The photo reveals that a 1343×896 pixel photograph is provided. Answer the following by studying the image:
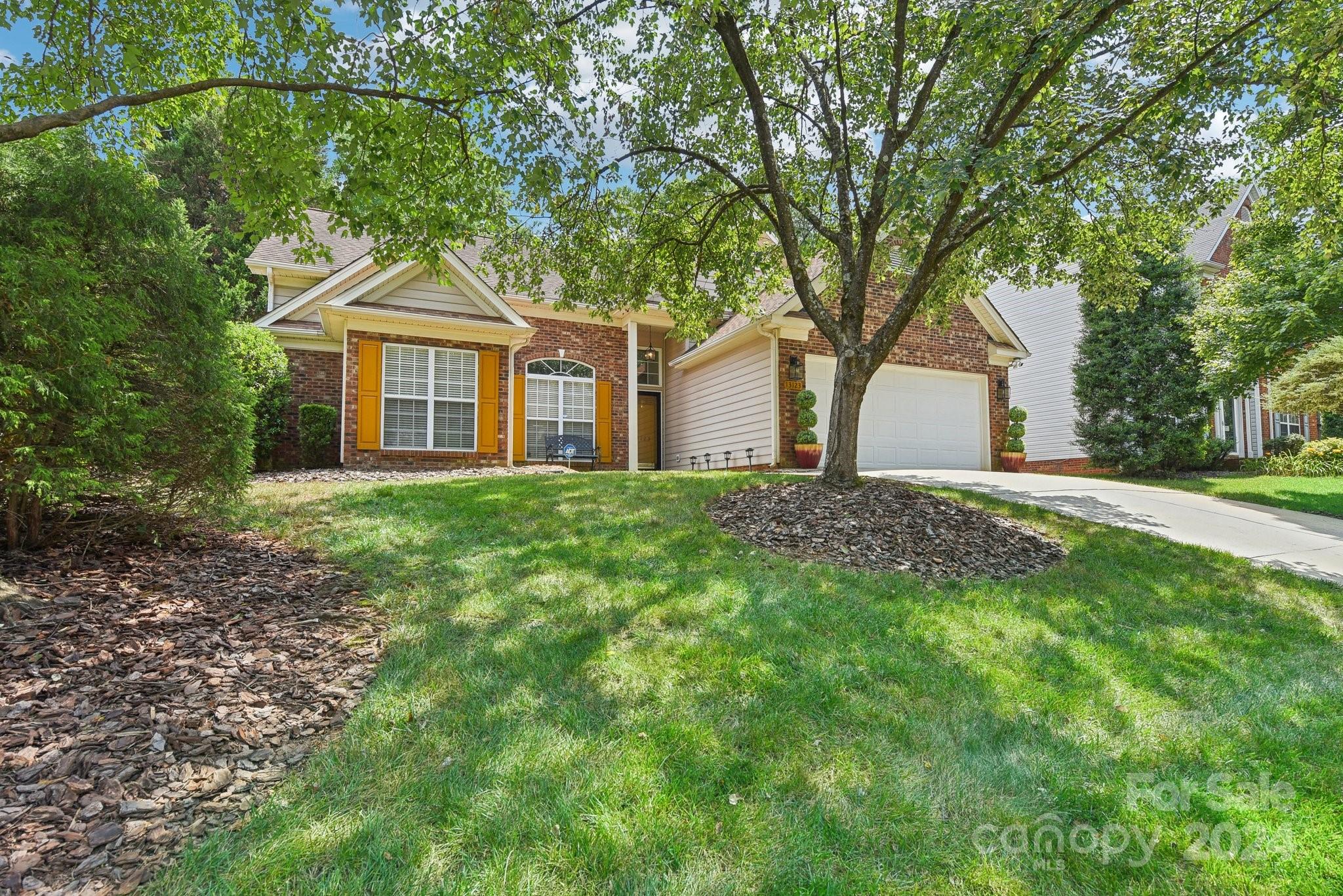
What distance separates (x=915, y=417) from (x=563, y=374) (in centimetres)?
783

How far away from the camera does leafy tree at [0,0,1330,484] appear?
5.34 m

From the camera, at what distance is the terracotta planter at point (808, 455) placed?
1233cm

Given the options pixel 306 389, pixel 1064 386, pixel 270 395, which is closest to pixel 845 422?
pixel 270 395

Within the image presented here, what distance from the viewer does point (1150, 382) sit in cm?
1428

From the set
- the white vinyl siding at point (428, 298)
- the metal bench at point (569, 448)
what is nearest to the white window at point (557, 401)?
the metal bench at point (569, 448)

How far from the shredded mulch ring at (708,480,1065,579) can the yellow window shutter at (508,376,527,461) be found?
22.8ft

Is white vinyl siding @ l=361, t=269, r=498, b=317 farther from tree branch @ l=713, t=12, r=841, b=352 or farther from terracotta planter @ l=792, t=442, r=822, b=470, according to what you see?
tree branch @ l=713, t=12, r=841, b=352

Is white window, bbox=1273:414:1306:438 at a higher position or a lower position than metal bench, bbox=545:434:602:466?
higher

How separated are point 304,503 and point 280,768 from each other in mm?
5058

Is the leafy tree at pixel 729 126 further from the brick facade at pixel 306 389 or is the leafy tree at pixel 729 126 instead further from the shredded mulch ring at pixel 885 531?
the brick facade at pixel 306 389

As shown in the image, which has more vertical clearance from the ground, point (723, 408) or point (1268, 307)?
point (1268, 307)

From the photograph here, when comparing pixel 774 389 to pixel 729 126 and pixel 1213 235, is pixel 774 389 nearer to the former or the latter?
pixel 729 126

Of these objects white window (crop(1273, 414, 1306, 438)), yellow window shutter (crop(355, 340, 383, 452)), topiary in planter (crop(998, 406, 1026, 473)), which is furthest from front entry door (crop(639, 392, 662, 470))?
white window (crop(1273, 414, 1306, 438))

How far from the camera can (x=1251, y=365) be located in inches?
450
